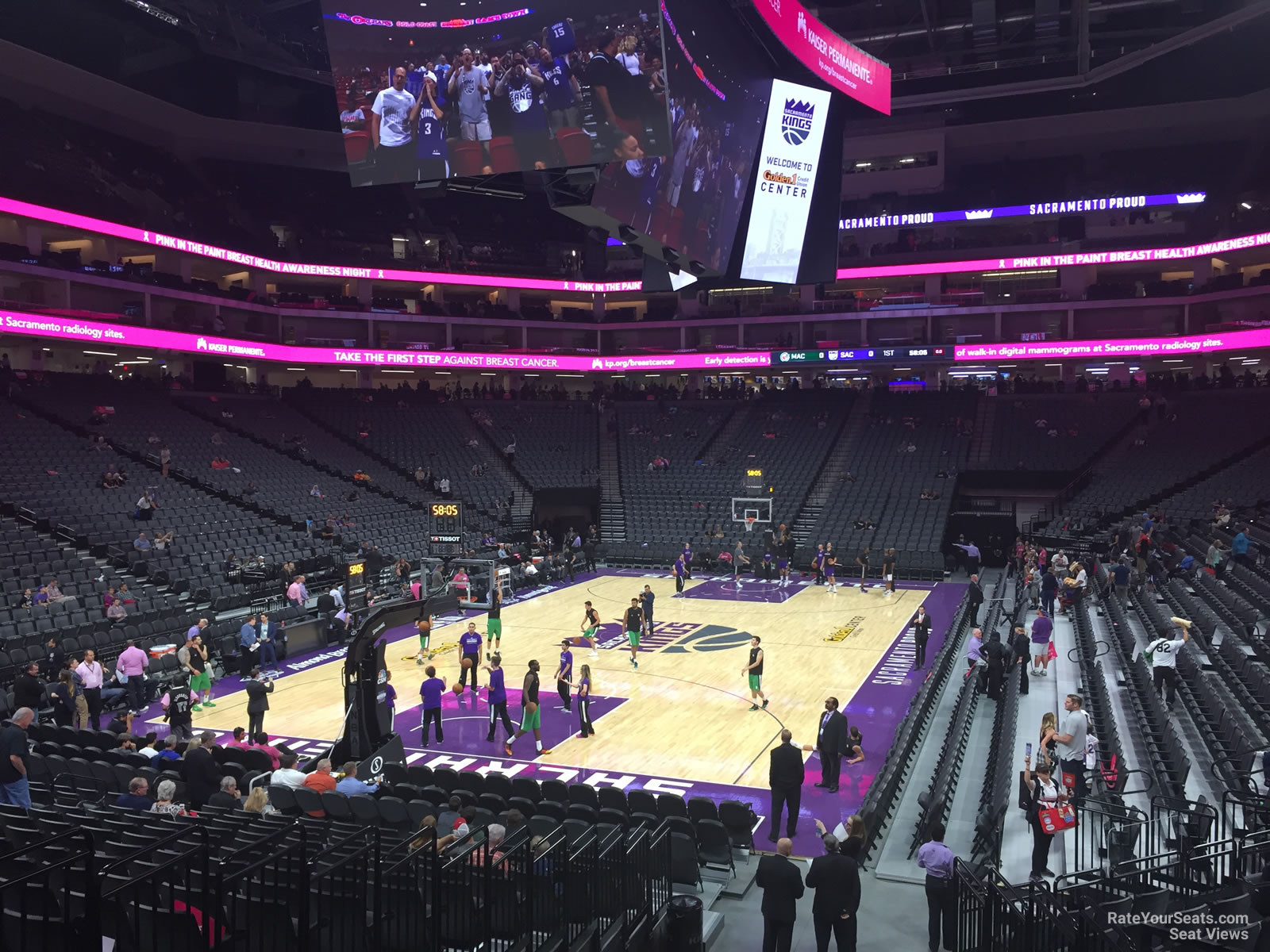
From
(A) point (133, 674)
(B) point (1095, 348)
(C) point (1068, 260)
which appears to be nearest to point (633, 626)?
(A) point (133, 674)

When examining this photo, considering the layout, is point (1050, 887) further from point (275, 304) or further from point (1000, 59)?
point (275, 304)

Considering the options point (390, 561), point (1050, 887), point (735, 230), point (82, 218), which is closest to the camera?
point (1050, 887)

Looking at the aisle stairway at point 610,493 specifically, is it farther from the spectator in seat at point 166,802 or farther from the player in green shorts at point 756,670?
the spectator in seat at point 166,802

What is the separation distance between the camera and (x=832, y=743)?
13898mm

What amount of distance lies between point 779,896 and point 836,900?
0.48 m

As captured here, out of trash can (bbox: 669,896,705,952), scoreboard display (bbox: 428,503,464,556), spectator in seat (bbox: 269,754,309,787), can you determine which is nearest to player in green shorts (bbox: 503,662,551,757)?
spectator in seat (bbox: 269,754,309,787)

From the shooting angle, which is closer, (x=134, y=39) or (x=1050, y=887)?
(x=1050, y=887)

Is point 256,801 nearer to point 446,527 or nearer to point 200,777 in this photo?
point 200,777

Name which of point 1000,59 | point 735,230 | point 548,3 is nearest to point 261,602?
point 735,230

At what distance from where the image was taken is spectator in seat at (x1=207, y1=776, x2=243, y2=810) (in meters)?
9.87

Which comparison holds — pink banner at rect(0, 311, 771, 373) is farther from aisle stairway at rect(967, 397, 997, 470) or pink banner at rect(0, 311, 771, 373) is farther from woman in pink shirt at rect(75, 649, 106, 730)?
woman in pink shirt at rect(75, 649, 106, 730)

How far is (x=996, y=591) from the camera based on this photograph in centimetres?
2823

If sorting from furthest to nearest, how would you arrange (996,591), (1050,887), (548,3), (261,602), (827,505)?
(827,505) → (996,591) → (261,602) → (548,3) → (1050,887)

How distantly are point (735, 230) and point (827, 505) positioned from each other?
25.6m
